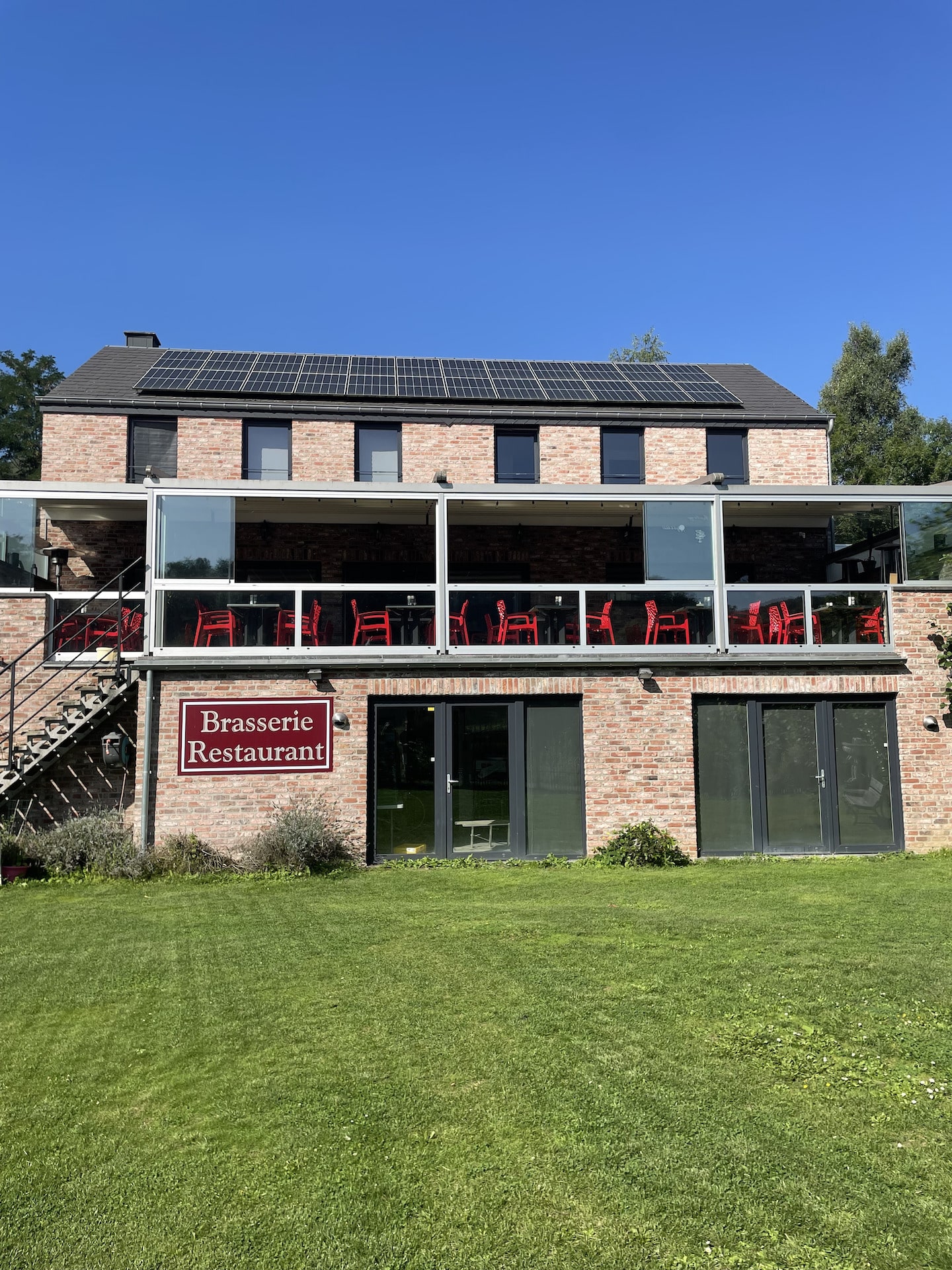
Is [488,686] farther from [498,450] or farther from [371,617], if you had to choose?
[498,450]

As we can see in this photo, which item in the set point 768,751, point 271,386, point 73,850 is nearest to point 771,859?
point 768,751

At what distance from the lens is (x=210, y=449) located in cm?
1883

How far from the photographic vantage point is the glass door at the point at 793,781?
13.0 metres

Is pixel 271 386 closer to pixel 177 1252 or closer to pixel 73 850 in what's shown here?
pixel 73 850

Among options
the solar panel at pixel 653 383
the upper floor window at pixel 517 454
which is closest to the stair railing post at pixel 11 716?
the upper floor window at pixel 517 454

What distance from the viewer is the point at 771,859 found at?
12.7 metres

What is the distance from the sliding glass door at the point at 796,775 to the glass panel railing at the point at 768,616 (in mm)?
952

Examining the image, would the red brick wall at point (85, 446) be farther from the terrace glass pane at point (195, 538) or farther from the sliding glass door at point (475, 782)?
the sliding glass door at point (475, 782)

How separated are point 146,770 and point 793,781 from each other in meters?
8.51

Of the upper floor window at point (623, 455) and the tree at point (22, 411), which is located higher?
the tree at point (22, 411)

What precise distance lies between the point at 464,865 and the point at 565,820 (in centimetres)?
147

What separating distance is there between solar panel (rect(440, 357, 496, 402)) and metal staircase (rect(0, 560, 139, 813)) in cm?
891

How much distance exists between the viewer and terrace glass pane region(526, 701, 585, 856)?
12.7m

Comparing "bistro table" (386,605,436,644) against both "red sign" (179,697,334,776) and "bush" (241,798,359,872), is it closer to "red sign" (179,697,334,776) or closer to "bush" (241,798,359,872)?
"red sign" (179,697,334,776)
